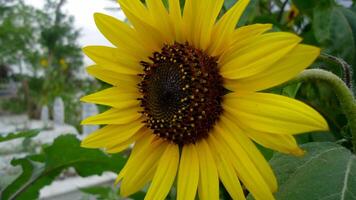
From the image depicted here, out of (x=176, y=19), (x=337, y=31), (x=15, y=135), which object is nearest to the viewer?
(x=176, y=19)

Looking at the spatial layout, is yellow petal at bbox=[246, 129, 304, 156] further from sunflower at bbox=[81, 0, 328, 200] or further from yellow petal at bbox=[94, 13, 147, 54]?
yellow petal at bbox=[94, 13, 147, 54]

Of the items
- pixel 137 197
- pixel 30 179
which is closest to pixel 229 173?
pixel 137 197

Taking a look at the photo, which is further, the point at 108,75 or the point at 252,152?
the point at 108,75

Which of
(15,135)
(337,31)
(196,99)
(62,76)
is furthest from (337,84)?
(62,76)

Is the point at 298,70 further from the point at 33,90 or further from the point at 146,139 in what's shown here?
the point at 33,90

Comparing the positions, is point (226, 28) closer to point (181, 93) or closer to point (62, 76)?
point (181, 93)

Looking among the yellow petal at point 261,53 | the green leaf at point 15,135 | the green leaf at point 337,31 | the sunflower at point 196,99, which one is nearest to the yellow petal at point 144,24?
the sunflower at point 196,99

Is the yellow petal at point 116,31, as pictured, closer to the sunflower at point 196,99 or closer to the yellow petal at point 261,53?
the sunflower at point 196,99
